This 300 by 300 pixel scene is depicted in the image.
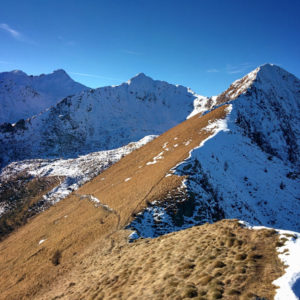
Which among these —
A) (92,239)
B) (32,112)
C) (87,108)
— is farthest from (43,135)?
(92,239)

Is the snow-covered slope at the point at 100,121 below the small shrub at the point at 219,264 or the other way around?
the other way around

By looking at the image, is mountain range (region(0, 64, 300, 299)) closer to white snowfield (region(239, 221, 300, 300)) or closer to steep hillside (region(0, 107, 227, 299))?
white snowfield (region(239, 221, 300, 300))

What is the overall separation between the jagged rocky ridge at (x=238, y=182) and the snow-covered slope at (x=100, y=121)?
78563 millimetres

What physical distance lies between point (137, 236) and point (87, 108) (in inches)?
5070

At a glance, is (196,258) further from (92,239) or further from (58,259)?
(58,259)

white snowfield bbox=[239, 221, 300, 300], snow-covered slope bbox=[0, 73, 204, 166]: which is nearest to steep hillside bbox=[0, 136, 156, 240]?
snow-covered slope bbox=[0, 73, 204, 166]

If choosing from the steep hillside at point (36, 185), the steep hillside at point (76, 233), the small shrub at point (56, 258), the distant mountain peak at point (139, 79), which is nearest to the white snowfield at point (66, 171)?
the steep hillside at point (36, 185)

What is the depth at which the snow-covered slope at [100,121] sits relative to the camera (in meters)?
106

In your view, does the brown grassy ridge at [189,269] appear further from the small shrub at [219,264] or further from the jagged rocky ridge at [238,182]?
the jagged rocky ridge at [238,182]

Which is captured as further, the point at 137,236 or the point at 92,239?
the point at 92,239

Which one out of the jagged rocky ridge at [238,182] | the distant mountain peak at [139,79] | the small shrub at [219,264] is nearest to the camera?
the small shrub at [219,264]

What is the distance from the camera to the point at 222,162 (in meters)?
32.6

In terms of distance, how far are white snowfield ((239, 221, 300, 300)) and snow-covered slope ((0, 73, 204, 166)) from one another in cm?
9978

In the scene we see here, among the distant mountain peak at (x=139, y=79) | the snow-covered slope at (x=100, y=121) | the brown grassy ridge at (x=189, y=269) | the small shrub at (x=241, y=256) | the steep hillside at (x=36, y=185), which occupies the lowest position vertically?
the steep hillside at (x=36, y=185)
